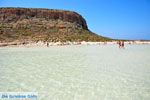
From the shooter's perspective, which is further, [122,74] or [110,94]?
[122,74]

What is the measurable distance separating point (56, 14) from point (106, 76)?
7830 cm

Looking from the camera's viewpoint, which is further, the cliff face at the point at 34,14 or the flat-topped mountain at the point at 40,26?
the cliff face at the point at 34,14

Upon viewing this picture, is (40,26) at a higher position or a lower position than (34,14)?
lower

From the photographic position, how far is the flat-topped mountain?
6450cm

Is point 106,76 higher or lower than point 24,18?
lower

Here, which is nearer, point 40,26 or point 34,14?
point 40,26

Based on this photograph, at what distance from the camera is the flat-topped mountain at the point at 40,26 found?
64.5 m

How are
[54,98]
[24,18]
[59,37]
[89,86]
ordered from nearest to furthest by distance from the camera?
1. [54,98]
2. [89,86]
3. [59,37]
4. [24,18]

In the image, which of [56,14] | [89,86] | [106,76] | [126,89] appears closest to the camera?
[126,89]

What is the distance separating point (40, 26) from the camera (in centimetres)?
7369

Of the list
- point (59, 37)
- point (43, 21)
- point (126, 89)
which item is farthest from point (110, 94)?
point (43, 21)

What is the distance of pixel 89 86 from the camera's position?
8.25 m

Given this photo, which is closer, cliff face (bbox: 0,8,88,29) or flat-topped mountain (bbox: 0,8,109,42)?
flat-topped mountain (bbox: 0,8,109,42)

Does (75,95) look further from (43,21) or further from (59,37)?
(43,21)
